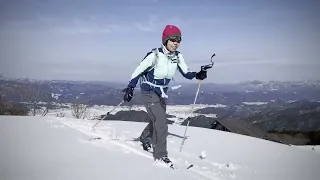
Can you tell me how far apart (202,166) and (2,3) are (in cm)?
162

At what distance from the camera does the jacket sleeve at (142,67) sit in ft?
7.07

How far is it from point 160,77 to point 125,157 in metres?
0.60

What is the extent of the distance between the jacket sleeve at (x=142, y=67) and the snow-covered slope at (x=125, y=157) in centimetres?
50

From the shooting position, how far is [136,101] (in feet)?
7.78

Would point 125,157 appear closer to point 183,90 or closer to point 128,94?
point 128,94

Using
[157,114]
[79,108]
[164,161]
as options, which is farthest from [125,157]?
[79,108]

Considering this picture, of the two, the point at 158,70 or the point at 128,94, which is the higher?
the point at 158,70

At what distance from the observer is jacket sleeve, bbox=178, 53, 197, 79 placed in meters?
2.29

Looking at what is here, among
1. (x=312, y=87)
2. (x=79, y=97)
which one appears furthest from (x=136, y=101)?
(x=312, y=87)

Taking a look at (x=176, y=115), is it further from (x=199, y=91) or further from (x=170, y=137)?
(x=170, y=137)

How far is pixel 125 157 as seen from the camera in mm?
2068

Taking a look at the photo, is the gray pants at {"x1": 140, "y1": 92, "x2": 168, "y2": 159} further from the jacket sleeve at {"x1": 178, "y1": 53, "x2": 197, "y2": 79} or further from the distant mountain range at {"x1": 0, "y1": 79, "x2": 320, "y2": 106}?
the jacket sleeve at {"x1": 178, "y1": 53, "x2": 197, "y2": 79}

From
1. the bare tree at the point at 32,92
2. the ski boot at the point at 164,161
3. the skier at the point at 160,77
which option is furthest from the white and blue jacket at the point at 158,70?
the bare tree at the point at 32,92

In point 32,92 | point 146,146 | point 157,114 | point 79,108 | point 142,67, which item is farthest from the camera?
point 79,108
